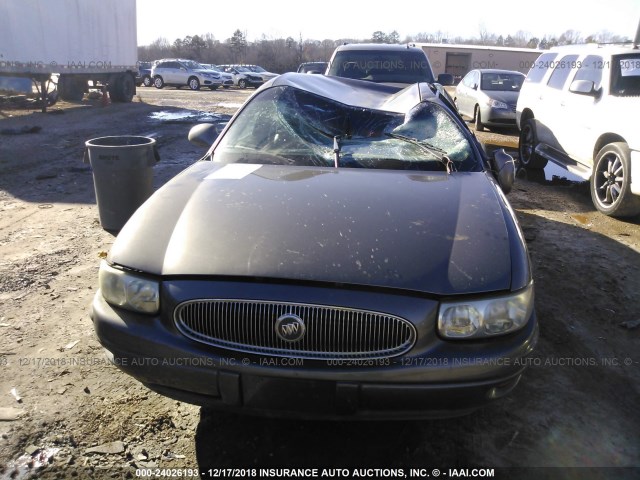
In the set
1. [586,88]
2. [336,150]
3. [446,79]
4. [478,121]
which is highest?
[446,79]

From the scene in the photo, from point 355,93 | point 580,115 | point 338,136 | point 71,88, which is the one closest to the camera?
point 338,136

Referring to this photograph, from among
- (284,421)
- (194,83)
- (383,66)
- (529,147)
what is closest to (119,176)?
(284,421)

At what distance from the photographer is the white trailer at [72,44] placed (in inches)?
472

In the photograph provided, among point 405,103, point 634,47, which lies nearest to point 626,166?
point 634,47

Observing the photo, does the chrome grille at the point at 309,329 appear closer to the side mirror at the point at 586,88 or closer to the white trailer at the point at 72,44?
the side mirror at the point at 586,88

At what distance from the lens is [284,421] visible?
2.46 m

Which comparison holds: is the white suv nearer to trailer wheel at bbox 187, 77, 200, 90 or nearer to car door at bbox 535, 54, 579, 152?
car door at bbox 535, 54, 579, 152

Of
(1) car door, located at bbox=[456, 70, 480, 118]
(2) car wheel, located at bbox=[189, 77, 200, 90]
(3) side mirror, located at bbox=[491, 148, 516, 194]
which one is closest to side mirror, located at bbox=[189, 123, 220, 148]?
(3) side mirror, located at bbox=[491, 148, 516, 194]

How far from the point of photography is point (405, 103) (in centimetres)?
370

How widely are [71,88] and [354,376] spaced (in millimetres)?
19338

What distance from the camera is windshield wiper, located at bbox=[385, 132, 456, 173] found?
3.03 m

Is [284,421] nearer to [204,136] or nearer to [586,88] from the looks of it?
[204,136]

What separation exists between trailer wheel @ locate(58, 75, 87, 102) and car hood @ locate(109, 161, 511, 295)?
1764 cm

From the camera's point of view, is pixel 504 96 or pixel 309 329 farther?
pixel 504 96
